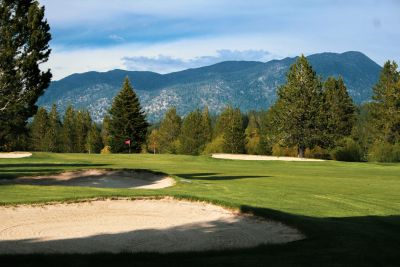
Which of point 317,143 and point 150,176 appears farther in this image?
point 317,143

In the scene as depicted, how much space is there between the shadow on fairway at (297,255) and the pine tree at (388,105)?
7418 cm

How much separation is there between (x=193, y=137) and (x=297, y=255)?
107232mm

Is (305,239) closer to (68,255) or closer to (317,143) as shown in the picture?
(68,255)

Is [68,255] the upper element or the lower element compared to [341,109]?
lower

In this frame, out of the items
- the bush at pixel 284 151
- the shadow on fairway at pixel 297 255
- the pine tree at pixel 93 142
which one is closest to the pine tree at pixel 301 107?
the bush at pixel 284 151

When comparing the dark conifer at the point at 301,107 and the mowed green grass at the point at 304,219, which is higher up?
the dark conifer at the point at 301,107

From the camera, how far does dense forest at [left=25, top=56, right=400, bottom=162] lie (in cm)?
7188

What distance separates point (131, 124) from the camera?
8019 cm

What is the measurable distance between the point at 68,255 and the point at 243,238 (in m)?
4.89

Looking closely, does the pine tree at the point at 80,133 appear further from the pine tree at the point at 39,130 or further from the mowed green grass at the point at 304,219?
the mowed green grass at the point at 304,219

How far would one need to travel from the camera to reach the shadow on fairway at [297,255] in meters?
9.60

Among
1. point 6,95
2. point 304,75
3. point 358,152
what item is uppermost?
point 304,75

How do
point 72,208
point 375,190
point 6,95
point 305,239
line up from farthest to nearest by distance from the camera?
point 6,95 < point 375,190 < point 72,208 < point 305,239

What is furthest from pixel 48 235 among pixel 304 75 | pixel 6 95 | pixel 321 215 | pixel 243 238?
pixel 304 75
